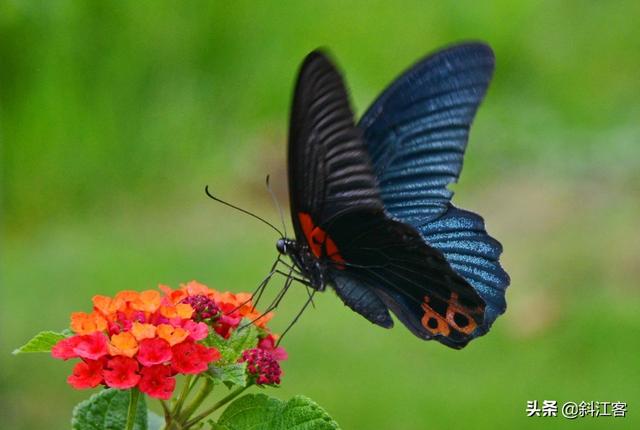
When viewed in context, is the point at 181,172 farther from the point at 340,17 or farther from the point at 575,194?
the point at 575,194

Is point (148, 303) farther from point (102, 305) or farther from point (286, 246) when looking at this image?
point (286, 246)

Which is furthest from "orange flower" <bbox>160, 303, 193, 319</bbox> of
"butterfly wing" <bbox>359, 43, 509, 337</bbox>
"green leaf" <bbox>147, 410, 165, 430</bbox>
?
"butterfly wing" <bbox>359, 43, 509, 337</bbox>

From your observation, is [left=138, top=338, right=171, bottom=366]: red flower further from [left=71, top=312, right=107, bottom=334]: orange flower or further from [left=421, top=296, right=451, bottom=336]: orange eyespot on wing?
[left=421, top=296, right=451, bottom=336]: orange eyespot on wing

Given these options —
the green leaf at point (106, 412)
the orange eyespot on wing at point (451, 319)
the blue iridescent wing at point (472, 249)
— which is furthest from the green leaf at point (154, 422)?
the blue iridescent wing at point (472, 249)

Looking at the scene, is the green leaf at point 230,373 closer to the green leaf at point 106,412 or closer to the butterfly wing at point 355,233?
the green leaf at point 106,412

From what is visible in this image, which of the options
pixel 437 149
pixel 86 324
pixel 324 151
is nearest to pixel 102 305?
pixel 86 324

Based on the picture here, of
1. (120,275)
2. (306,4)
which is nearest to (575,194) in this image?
(306,4)
